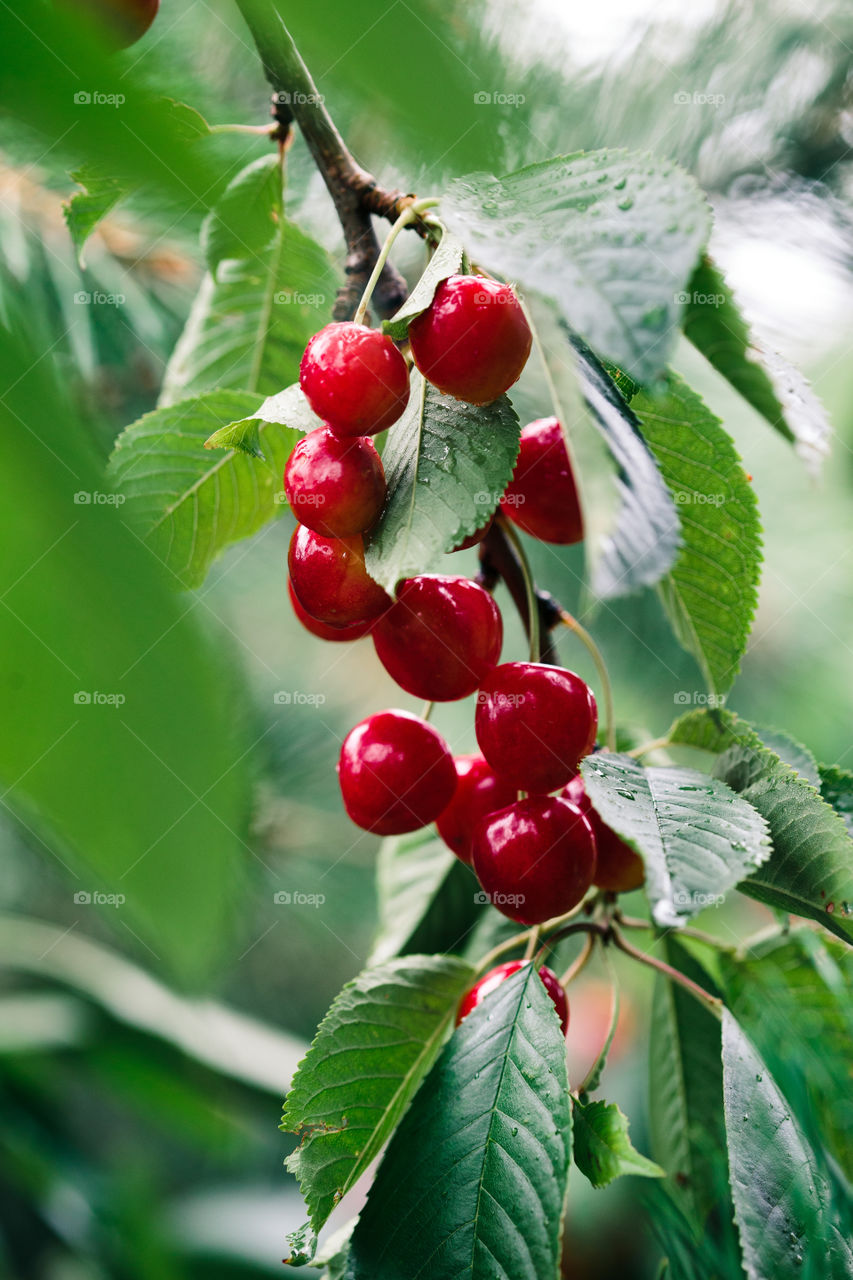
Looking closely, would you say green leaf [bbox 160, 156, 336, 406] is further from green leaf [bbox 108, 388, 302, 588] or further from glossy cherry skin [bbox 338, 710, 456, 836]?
glossy cherry skin [bbox 338, 710, 456, 836]

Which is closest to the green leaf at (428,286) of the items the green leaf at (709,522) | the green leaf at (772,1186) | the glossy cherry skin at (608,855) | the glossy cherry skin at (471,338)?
the glossy cherry skin at (471,338)

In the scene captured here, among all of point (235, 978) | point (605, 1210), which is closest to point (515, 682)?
point (605, 1210)

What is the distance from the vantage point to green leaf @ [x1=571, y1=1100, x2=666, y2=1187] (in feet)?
1.10

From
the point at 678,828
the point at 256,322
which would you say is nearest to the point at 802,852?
the point at 678,828

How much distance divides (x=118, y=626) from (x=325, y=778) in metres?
1.06

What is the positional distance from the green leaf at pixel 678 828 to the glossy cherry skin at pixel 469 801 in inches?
2.9

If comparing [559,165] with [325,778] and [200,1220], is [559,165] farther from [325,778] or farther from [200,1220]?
[200,1220]

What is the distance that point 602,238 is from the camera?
0.24 meters

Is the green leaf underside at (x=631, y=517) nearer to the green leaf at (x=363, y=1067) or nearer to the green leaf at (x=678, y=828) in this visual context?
the green leaf at (x=678, y=828)

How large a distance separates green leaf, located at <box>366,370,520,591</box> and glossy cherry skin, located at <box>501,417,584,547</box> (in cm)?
9

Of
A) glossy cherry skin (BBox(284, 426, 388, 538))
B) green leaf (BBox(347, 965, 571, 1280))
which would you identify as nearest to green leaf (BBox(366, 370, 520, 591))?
glossy cherry skin (BBox(284, 426, 388, 538))

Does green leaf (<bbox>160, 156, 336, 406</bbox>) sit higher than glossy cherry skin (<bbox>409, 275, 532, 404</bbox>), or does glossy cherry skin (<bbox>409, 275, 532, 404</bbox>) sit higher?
green leaf (<bbox>160, 156, 336, 406</bbox>)

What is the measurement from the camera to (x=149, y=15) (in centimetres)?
36

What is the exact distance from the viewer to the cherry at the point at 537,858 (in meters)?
0.37
